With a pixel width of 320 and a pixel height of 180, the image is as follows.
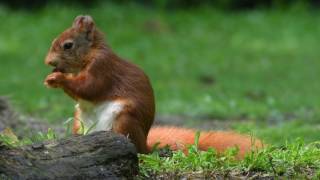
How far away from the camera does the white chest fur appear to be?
17.6ft

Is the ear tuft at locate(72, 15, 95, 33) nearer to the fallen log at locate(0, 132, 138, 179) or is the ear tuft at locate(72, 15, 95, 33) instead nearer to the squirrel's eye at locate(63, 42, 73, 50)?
the squirrel's eye at locate(63, 42, 73, 50)

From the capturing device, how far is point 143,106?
5.49 metres

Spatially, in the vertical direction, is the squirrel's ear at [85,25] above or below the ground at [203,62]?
above

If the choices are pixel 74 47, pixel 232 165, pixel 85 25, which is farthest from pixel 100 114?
pixel 232 165

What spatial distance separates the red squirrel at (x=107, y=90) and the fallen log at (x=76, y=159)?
0.51 metres

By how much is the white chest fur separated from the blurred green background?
2762mm

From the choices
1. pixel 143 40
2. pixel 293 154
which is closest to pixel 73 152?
pixel 293 154

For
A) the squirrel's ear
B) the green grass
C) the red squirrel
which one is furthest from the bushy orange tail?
the squirrel's ear

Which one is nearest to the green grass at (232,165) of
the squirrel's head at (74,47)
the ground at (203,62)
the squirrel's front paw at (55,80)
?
the squirrel's front paw at (55,80)

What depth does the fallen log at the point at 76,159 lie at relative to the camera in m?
4.67

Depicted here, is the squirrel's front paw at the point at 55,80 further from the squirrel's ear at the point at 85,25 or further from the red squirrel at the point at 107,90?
the squirrel's ear at the point at 85,25

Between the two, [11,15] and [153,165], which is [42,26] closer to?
[11,15]

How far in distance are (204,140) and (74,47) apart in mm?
990

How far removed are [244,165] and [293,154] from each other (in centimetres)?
32
